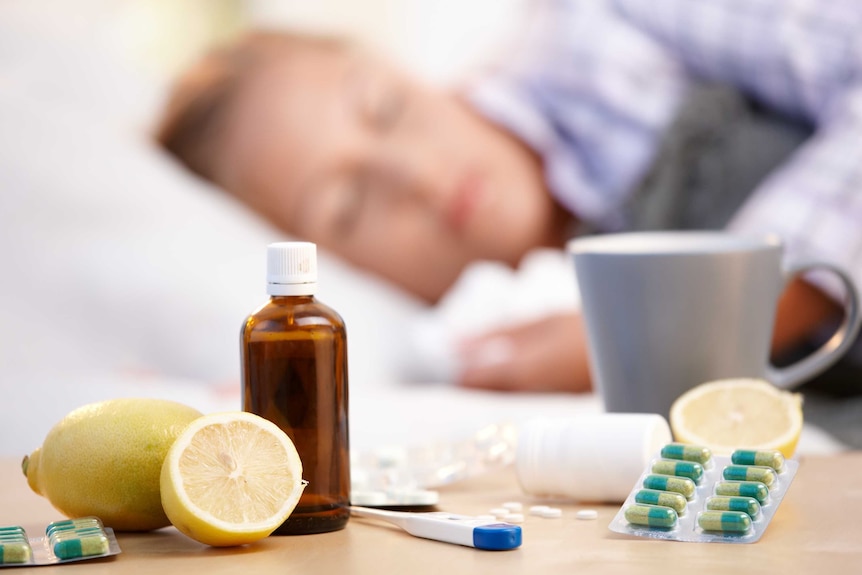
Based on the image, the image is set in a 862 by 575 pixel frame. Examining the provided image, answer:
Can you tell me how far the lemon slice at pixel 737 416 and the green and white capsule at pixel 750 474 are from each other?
0.30 feet

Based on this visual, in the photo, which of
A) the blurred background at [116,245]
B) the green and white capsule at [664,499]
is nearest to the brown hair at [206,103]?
the blurred background at [116,245]

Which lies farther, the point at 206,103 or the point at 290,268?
the point at 206,103

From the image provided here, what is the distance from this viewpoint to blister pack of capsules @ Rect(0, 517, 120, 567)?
47 centimetres

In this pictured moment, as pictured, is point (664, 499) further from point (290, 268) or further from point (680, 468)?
point (290, 268)

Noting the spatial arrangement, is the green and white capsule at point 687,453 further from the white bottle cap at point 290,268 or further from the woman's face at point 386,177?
the woman's face at point 386,177

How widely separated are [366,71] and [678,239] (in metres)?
0.86

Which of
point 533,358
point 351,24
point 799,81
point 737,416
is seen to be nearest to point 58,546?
point 737,416

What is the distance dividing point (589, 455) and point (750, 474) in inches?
3.5

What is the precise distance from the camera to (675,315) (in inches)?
27.0

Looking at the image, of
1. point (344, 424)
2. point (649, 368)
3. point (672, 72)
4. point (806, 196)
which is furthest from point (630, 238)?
point (672, 72)

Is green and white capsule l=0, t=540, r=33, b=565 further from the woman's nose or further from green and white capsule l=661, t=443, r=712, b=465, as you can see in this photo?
the woman's nose

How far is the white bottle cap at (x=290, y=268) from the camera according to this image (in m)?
0.52

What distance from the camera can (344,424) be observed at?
0.54 meters

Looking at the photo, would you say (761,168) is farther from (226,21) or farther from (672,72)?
(226,21)
